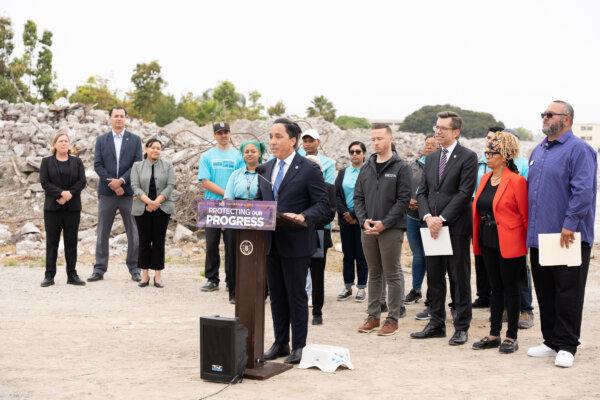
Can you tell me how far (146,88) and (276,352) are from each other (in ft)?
142

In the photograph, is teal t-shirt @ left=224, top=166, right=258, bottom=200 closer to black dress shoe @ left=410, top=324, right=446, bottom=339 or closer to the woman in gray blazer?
black dress shoe @ left=410, top=324, right=446, bottom=339

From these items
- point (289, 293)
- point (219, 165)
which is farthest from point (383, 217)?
point (219, 165)

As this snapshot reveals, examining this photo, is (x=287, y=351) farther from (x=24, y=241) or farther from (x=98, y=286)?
(x=24, y=241)

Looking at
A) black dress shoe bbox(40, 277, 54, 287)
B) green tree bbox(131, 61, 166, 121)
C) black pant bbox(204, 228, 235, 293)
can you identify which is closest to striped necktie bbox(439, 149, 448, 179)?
black pant bbox(204, 228, 235, 293)

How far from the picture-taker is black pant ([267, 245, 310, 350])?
22.1 ft

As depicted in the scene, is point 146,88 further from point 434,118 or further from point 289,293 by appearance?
point 289,293

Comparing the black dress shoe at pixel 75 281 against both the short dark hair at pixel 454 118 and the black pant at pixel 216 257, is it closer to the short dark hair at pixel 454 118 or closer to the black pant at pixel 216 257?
the black pant at pixel 216 257

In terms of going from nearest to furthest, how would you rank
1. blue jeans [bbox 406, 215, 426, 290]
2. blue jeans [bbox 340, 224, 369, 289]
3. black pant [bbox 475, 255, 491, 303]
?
1. black pant [bbox 475, 255, 491, 303]
2. blue jeans [bbox 406, 215, 426, 290]
3. blue jeans [bbox 340, 224, 369, 289]

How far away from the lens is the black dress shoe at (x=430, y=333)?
7.90 metres

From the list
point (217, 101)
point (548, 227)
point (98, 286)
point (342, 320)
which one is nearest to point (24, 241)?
point (98, 286)

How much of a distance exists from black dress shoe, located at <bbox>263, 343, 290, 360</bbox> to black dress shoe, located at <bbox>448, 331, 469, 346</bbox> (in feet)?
5.64

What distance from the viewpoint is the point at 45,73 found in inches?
1833

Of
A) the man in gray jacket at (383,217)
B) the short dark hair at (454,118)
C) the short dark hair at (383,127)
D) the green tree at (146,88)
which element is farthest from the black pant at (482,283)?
the green tree at (146,88)

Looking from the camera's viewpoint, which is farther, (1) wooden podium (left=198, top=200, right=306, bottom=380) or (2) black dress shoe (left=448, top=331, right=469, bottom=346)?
(2) black dress shoe (left=448, top=331, right=469, bottom=346)
